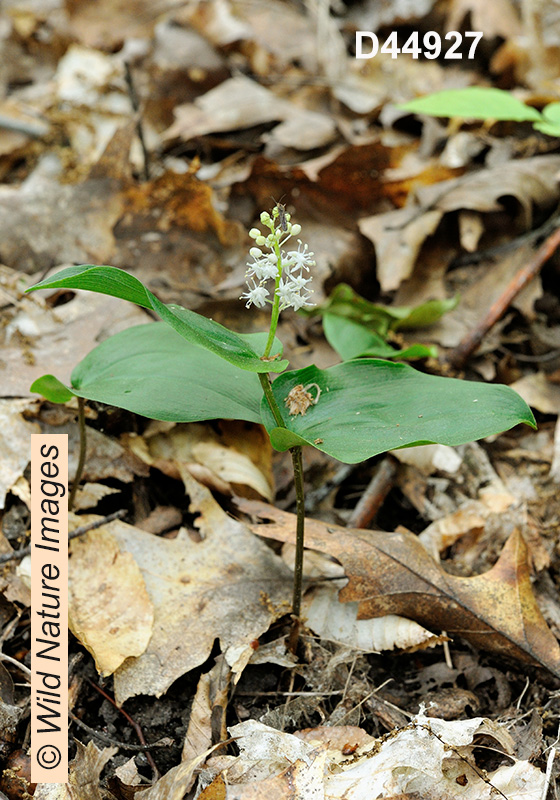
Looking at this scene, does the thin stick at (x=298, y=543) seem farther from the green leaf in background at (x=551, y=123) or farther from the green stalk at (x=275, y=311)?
the green leaf in background at (x=551, y=123)

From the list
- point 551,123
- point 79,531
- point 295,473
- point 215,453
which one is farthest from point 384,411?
point 551,123

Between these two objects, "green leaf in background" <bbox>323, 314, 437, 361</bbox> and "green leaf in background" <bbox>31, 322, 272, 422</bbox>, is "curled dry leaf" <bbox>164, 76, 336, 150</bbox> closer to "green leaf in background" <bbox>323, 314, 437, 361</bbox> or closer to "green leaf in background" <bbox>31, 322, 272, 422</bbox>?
"green leaf in background" <bbox>323, 314, 437, 361</bbox>

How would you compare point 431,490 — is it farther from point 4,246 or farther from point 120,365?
point 4,246

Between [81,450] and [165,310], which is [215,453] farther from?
[165,310]

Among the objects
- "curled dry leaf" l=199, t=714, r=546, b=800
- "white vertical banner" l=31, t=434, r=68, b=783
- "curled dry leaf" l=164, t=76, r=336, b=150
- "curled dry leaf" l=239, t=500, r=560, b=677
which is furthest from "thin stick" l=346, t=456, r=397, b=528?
"curled dry leaf" l=164, t=76, r=336, b=150

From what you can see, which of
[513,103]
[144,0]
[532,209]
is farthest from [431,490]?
[144,0]

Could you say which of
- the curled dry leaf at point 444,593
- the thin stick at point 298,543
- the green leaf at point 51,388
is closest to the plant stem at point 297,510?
the thin stick at point 298,543
